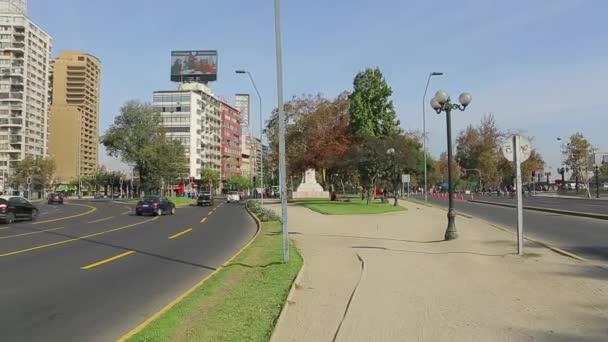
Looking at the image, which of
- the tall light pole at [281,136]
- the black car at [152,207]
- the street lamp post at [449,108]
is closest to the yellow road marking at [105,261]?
the tall light pole at [281,136]

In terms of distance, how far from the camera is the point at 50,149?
157 meters

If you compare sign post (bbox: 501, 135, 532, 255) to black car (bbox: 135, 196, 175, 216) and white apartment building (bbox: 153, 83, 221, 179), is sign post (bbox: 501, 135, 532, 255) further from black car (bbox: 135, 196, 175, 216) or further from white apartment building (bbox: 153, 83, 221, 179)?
white apartment building (bbox: 153, 83, 221, 179)

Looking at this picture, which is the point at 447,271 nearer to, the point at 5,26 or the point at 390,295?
the point at 390,295

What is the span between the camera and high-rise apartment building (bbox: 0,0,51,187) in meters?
128

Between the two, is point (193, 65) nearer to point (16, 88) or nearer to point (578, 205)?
point (16, 88)

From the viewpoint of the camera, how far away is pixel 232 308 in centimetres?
677

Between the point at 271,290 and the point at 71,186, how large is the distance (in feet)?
518

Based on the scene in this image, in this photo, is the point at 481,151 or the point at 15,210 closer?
the point at 15,210

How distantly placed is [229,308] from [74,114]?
559 feet

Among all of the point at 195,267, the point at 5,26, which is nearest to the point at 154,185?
the point at 195,267

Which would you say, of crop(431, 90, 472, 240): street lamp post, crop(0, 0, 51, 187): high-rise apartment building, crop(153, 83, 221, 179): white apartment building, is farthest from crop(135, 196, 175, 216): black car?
crop(0, 0, 51, 187): high-rise apartment building

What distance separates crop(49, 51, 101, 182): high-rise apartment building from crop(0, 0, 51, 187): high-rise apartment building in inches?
810

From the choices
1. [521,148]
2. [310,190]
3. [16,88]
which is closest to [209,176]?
[16,88]

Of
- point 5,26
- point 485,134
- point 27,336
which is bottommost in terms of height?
point 27,336
